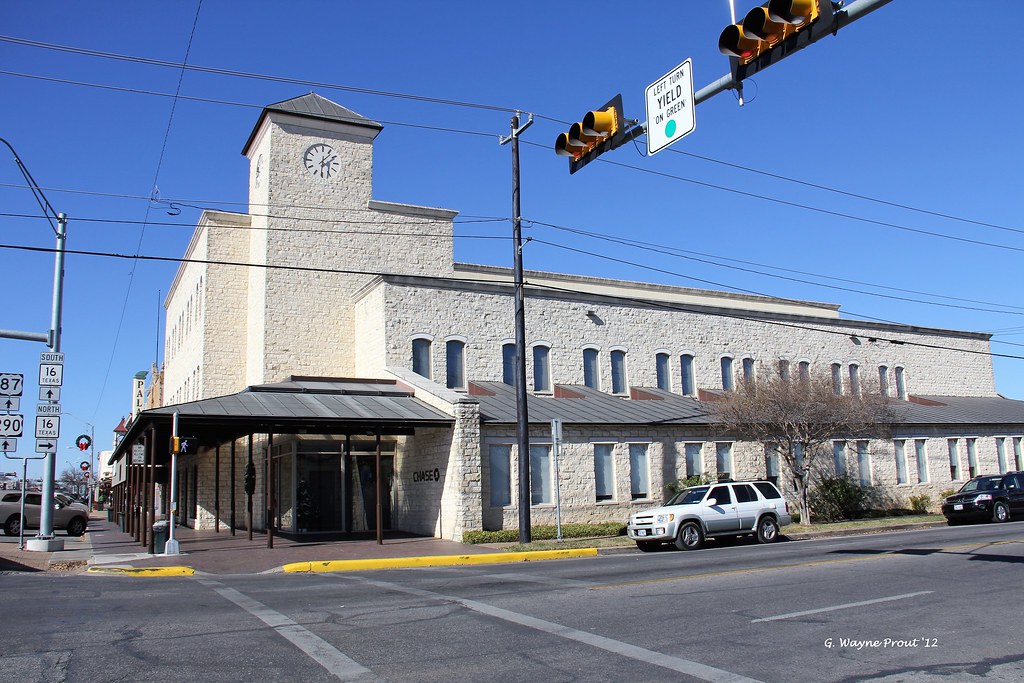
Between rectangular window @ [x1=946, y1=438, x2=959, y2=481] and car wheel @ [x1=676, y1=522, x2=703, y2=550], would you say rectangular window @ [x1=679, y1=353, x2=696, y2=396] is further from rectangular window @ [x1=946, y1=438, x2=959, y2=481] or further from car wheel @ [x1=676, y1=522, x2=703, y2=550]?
car wheel @ [x1=676, y1=522, x2=703, y2=550]

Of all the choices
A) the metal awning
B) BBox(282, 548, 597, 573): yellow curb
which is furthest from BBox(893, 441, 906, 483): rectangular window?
the metal awning

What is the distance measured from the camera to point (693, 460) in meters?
29.6

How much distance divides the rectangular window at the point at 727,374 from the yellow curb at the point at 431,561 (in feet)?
59.3

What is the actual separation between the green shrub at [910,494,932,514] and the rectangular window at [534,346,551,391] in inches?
645

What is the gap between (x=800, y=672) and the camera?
24.2 feet

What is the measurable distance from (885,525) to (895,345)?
19.0 metres

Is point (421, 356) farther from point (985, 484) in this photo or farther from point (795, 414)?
point (985, 484)

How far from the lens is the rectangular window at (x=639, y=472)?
2798 cm

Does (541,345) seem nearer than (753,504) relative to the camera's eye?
No

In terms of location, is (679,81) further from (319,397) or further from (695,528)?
(319,397)

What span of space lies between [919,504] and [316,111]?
29.7 meters

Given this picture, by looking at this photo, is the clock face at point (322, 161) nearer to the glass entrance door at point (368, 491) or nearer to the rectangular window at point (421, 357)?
the rectangular window at point (421, 357)

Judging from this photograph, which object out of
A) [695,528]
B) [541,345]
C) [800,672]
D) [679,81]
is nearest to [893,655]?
[800,672]

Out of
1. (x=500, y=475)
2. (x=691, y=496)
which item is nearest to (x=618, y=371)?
(x=500, y=475)
